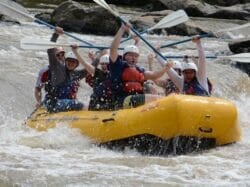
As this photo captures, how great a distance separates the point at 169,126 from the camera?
6.40 meters

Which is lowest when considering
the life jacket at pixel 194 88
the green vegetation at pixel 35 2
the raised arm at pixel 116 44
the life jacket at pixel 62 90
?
the life jacket at pixel 62 90

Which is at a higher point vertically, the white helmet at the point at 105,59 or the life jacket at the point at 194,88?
the white helmet at the point at 105,59

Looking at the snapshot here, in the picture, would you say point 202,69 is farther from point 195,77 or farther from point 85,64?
point 85,64

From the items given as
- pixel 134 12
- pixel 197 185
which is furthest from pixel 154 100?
pixel 134 12

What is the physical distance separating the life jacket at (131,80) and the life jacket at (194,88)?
537 millimetres

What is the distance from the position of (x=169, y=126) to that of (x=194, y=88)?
2.87 ft

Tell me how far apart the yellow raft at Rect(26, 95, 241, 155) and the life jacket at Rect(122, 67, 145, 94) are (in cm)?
42

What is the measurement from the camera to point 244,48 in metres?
13.5

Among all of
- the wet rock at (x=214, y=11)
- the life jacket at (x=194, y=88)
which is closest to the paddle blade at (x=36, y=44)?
the life jacket at (x=194, y=88)

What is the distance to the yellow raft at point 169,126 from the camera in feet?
21.0

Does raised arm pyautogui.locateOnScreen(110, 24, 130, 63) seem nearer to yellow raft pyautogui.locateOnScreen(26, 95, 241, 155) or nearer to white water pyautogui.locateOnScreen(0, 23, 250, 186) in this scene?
yellow raft pyautogui.locateOnScreen(26, 95, 241, 155)

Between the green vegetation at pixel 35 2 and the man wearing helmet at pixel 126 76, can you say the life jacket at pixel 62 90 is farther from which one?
the green vegetation at pixel 35 2

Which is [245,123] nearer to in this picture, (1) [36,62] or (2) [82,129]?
(2) [82,129]

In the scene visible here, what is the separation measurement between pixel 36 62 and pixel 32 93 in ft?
6.13
